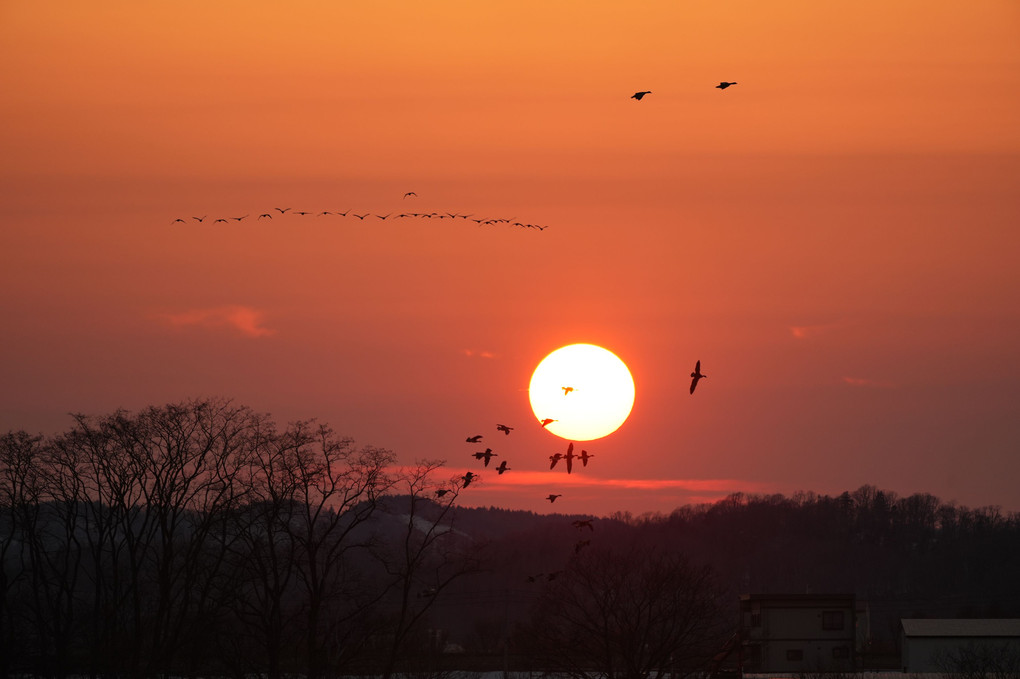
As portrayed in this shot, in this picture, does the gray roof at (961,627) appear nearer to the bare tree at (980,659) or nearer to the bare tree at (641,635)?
the bare tree at (980,659)

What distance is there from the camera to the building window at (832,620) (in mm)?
98438

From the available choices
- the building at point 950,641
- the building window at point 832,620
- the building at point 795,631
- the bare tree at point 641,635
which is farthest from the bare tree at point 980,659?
the bare tree at point 641,635

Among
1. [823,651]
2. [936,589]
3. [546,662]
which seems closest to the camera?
[546,662]

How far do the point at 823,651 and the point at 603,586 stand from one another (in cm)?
2287

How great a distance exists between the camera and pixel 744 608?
9981 centimetres

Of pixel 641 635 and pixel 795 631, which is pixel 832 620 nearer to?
pixel 795 631

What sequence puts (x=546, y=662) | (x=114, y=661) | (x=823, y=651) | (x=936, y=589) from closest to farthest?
(x=114, y=661), (x=546, y=662), (x=823, y=651), (x=936, y=589)

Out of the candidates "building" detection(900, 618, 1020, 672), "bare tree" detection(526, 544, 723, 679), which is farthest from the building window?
"bare tree" detection(526, 544, 723, 679)

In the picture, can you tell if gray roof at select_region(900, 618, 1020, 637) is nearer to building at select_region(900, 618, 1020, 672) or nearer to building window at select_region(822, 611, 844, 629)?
building at select_region(900, 618, 1020, 672)

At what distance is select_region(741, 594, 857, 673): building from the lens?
316 ft

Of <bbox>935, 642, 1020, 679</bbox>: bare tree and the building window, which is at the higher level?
the building window

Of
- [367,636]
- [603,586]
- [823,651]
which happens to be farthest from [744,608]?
[367,636]

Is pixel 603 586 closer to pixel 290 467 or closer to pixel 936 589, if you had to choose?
pixel 290 467

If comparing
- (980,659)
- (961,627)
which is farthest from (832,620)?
(980,659)
